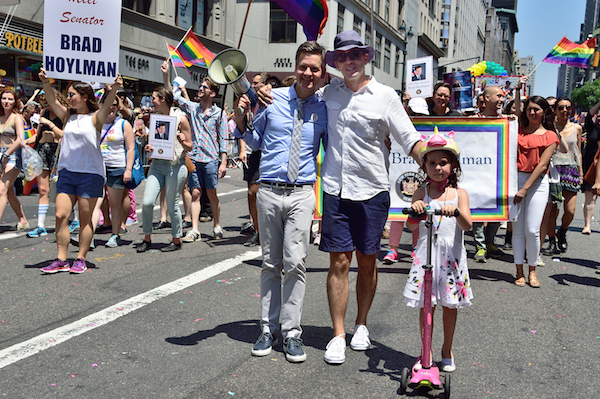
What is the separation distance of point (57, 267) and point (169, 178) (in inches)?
75.9

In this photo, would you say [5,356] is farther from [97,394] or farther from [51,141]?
[51,141]

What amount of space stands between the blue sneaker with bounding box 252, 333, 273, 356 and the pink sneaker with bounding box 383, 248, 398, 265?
343 centimetres

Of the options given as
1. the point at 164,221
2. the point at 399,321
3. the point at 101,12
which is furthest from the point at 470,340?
the point at 164,221

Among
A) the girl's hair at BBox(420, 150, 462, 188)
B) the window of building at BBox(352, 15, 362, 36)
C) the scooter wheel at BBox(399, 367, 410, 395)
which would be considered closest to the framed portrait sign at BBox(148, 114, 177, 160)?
the girl's hair at BBox(420, 150, 462, 188)

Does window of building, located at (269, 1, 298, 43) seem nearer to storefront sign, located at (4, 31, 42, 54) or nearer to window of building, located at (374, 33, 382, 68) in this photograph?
window of building, located at (374, 33, 382, 68)

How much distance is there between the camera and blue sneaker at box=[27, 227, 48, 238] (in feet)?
27.1

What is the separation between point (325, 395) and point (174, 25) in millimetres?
24746

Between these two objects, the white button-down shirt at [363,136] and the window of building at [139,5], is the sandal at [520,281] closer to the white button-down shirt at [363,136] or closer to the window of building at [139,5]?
the white button-down shirt at [363,136]

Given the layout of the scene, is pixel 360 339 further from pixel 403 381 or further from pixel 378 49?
pixel 378 49

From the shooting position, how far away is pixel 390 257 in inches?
296

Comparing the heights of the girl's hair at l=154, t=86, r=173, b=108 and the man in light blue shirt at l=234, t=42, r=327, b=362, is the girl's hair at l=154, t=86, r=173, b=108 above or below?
above

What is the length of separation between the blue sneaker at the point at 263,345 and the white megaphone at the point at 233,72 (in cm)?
161

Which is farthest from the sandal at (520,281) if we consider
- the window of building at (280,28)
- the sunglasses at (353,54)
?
the window of building at (280,28)

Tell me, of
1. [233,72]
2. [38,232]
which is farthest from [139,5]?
[233,72]
